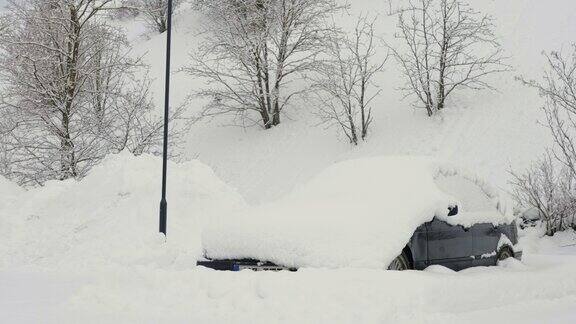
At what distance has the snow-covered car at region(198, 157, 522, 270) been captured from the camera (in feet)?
20.8

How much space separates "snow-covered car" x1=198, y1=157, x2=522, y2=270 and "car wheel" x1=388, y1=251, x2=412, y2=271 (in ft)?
0.03

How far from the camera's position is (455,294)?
6059 millimetres

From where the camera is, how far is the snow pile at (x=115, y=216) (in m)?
10.7

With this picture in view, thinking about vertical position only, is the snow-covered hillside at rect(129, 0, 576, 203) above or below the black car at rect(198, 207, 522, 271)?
above

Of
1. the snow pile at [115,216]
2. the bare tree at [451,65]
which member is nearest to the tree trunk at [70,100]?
the snow pile at [115,216]

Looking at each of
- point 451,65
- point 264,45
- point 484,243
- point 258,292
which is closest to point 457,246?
point 484,243

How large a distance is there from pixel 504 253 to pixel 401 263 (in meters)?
2.64

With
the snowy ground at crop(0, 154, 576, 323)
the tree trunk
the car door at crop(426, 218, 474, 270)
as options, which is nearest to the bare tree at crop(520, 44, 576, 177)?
the snowy ground at crop(0, 154, 576, 323)

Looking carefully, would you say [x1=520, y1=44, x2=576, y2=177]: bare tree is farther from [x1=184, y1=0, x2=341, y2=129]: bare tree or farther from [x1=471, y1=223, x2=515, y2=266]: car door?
[x1=184, y1=0, x2=341, y2=129]: bare tree

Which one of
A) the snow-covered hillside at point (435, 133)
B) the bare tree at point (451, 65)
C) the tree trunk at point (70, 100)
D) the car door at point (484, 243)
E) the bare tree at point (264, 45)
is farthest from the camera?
the bare tree at point (264, 45)

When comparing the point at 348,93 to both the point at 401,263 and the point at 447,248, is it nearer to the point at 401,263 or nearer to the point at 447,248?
the point at 447,248

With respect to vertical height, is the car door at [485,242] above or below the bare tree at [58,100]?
below

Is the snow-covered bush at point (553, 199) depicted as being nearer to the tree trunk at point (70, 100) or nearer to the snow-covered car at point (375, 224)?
the snow-covered car at point (375, 224)

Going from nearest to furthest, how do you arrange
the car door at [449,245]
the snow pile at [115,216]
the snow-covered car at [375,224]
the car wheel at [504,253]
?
the snow-covered car at [375,224]
the car door at [449,245]
the car wheel at [504,253]
the snow pile at [115,216]
